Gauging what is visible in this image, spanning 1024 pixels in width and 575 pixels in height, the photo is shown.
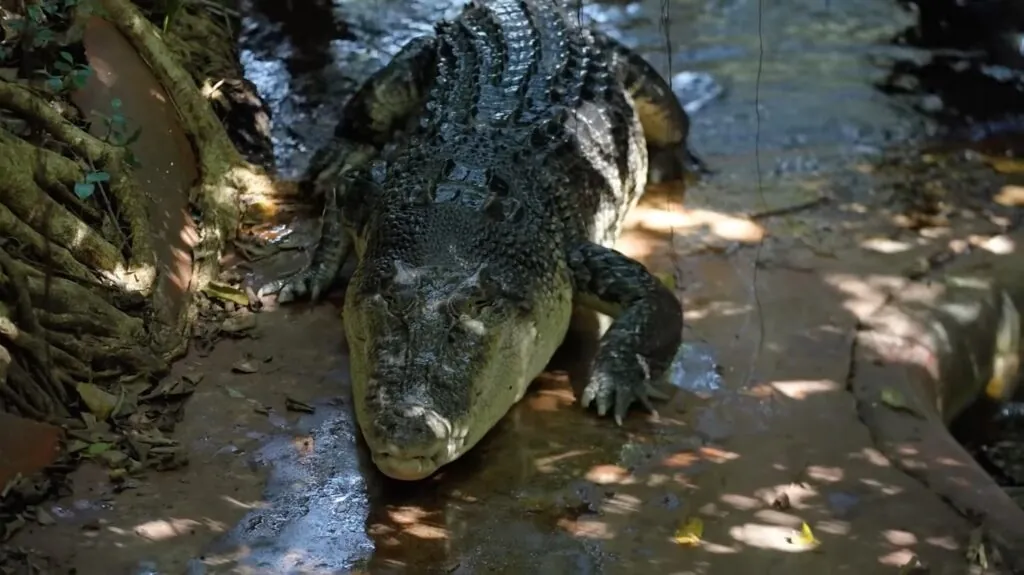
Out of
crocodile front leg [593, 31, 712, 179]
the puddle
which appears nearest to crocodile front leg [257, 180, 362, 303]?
the puddle

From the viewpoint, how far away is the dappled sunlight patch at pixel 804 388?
415 cm

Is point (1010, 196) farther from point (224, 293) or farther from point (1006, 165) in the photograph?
point (224, 293)

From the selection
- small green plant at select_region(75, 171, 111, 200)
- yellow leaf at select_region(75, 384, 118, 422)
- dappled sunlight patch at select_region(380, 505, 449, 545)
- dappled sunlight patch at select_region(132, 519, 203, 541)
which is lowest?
dappled sunlight patch at select_region(380, 505, 449, 545)

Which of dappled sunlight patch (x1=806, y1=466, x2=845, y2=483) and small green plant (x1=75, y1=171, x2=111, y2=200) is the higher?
small green plant (x1=75, y1=171, x2=111, y2=200)

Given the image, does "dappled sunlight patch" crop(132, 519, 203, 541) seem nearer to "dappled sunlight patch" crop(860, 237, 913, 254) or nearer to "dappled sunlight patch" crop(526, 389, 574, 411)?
"dappled sunlight patch" crop(526, 389, 574, 411)

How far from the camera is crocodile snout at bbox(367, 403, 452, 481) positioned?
10.6 ft

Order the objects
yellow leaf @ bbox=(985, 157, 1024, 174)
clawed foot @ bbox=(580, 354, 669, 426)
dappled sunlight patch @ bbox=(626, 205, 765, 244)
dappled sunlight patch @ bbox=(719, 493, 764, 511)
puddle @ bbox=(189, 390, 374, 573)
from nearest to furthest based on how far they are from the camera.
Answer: puddle @ bbox=(189, 390, 374, 573) → dappled sunlight patch @ bbox=(719, 493, 764, 511) → clawed foot @ bbox=(580, 354, 669, 426) → dappled sunlight patch @ bbox=(626, 205, 765, 244) → yellow leaf @ bbox=(985, 157, 1024, 174)

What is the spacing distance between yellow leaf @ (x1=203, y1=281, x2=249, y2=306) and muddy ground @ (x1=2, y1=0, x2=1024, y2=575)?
0.38 feet

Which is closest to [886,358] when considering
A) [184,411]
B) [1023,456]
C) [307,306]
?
[1023,456]

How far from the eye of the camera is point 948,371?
4598 mm

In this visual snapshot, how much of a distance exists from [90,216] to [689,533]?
2.80 m

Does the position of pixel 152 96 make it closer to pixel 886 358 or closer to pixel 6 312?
pixel 6 312

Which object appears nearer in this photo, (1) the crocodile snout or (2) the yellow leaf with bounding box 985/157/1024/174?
(1) the crocodile snout

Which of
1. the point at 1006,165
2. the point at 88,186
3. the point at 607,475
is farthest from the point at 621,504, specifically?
the point at 1006,165
